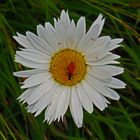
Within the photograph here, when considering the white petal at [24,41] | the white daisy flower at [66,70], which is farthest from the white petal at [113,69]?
the white petal at [24,41]

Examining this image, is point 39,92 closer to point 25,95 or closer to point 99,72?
point 25,95

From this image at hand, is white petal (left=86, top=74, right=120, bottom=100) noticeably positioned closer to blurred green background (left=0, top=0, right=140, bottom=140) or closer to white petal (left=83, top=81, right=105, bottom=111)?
white petal (left=83, top=81, right=105, bottom=111)

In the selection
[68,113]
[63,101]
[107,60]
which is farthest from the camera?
[68,113]

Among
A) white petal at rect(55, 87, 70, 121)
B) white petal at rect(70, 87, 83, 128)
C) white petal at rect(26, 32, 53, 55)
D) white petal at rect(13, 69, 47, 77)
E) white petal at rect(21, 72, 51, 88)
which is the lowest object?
white petal at rect(70, 87, 83, 128)

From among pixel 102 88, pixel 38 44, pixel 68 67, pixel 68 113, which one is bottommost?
pixel 68 113

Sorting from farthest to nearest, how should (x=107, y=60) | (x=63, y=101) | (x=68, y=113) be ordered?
(x=68, y=113) → (x=63, y=101) → (x=107, y=60)

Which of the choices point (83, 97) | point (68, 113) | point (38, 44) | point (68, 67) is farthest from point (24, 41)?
point (68, 113)

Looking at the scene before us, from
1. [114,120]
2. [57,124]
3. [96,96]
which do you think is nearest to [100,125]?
[114,120]

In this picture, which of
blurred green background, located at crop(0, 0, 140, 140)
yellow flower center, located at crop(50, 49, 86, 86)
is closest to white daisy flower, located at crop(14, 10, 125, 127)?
yellow flower center, located at crop(50, 49, 86, 86)
